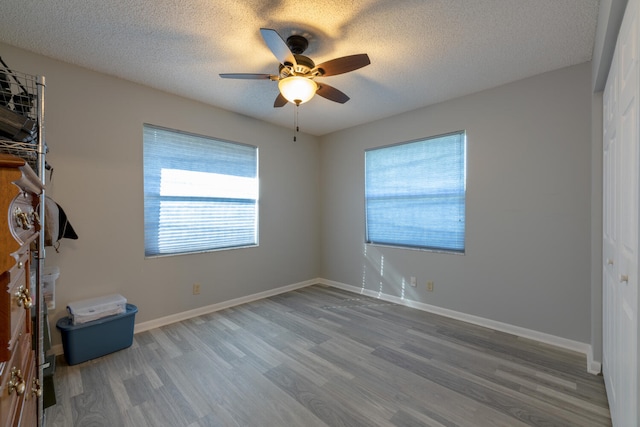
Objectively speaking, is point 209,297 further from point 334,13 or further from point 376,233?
point 334,13

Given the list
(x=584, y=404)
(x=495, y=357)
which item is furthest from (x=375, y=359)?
(x=584, y=404)

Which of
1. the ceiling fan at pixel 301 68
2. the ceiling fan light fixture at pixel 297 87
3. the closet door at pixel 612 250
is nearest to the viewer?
the closet door at pixel 612 250

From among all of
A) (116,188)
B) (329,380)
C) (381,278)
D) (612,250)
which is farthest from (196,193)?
(612,250)

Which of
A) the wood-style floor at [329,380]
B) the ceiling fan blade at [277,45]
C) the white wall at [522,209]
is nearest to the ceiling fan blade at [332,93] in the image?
the ceiling fan blade at [277,45]

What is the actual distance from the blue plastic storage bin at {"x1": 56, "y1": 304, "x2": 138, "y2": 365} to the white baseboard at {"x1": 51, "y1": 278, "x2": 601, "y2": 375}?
303 millimetres

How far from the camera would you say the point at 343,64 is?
1.95 meters

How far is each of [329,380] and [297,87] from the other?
2162 millimetres

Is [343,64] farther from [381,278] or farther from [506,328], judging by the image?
[506,328]

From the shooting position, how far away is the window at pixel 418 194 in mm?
3191

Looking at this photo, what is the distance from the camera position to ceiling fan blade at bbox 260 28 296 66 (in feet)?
5.36

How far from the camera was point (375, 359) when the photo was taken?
2307mm

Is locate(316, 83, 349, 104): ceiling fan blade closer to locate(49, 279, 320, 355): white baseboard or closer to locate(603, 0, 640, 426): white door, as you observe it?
locate(603, 0, 640, 426): white door

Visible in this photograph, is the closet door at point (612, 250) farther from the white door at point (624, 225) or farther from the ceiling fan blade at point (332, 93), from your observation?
the ceiling fan blade at point (332, 93)

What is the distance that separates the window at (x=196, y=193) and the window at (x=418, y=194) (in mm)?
1704
